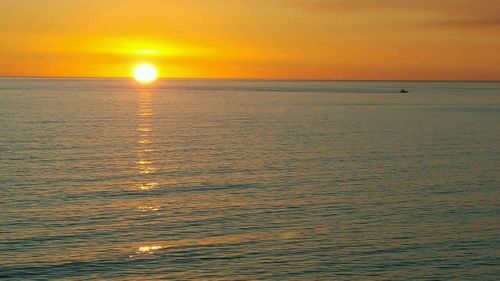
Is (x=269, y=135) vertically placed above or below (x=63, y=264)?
above

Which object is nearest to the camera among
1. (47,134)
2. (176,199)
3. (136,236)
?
(136,236)

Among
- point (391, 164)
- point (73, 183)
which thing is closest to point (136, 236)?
point (73, 183)

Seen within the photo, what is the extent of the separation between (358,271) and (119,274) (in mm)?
11104

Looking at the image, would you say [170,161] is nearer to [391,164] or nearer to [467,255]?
[391,164]

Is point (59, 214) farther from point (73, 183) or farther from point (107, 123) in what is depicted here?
point (107, 123)

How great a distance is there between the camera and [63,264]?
30.0m

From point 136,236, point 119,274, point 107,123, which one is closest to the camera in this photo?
point 119,274

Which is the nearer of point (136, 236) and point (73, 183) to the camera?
point (136, 236)

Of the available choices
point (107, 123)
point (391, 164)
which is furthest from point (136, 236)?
point (107, 123)

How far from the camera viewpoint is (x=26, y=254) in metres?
31.4

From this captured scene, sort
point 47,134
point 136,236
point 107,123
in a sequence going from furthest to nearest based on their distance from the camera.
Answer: point 107,123, point 47,134, point 136,236

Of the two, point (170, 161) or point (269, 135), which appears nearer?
point (170, 161)

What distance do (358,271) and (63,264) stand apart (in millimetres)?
13896

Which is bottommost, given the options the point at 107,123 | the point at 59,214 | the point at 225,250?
the point at 225,250
